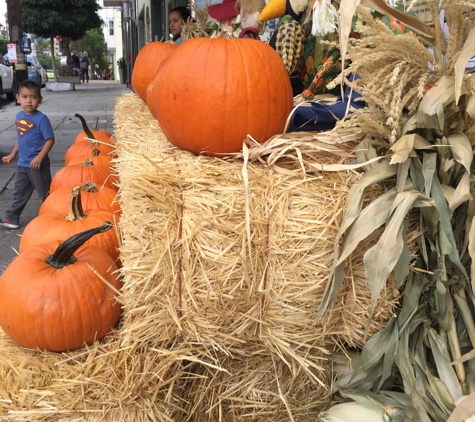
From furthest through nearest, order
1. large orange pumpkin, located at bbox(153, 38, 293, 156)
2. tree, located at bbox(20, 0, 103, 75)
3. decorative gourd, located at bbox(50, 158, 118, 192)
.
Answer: tree, located at bbox(20, 0, 103, 75) → decorative gourd, located at bbox(50, 158, 118, 192) → large orange pumpkin, located at bbox(153, 38, 293, 156)

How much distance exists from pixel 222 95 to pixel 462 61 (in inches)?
33.5

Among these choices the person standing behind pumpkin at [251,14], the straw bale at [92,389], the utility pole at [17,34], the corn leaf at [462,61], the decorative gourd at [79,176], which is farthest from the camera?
the utility pole at [17,34]

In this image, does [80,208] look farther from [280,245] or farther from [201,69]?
[280,245]

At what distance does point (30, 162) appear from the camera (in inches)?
193

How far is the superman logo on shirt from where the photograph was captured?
16.0 ft

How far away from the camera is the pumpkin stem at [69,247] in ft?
6.97

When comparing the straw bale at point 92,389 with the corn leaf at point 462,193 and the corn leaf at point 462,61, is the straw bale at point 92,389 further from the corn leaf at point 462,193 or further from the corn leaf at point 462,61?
the corn leaf at point 462,61

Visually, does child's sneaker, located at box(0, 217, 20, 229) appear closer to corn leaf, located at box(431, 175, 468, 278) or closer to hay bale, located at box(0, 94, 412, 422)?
hay bale, located at box(0, 94, 412, 422)

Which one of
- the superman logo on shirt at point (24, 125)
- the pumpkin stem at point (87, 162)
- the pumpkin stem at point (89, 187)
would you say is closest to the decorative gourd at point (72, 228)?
the pumpkin stem at point (89, 187)

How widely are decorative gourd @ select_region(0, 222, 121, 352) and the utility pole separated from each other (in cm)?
814

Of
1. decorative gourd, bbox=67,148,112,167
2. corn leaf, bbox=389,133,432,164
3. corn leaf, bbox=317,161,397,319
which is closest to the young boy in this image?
decorative gourd, bbox=67,148,112,167

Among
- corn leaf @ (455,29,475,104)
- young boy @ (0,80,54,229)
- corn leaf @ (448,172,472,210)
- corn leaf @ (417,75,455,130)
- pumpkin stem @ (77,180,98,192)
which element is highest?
corn leaf @ (455,29,475,104)

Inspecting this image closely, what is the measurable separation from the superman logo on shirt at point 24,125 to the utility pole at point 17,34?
16.0ft

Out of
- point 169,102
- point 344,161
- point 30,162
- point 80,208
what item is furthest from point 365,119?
point 30,162
